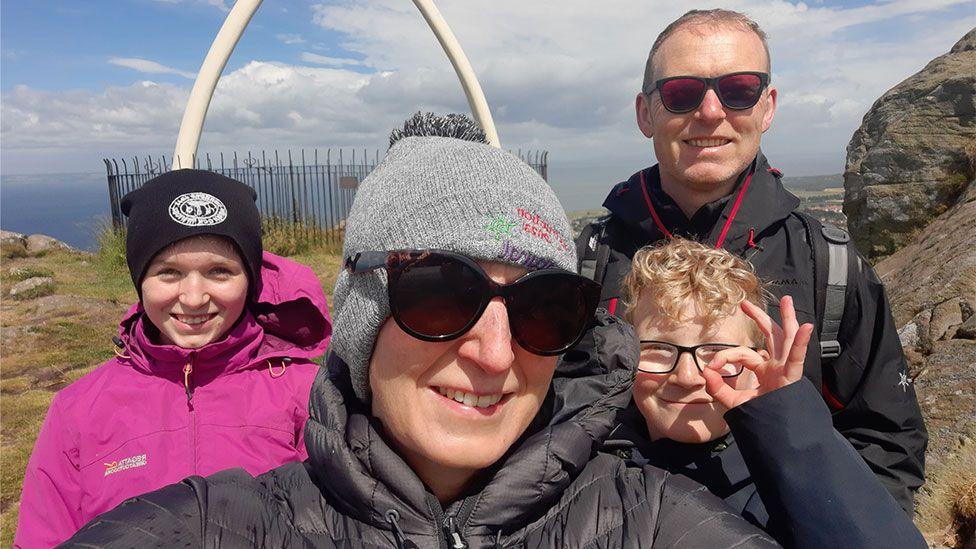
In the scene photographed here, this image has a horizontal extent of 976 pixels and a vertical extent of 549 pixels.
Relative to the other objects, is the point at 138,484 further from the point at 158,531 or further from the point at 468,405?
Answer: the point at 468,405

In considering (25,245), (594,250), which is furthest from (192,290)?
(25,245)

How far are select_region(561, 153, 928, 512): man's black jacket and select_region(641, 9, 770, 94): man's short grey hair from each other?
76 centimetres

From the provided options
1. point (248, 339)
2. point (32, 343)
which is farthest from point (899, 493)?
point (32, 343)

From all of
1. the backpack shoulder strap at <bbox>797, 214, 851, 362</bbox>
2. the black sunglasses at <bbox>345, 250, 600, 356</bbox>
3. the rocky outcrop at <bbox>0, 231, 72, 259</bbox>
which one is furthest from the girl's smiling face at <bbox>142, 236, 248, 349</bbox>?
the rocky outcrop at <bbox>0, 231, 72, 259</bbox>

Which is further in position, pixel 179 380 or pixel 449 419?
pixel 179 380

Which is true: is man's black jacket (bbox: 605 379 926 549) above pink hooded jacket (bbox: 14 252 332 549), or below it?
above

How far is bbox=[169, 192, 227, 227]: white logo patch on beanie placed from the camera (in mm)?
2416

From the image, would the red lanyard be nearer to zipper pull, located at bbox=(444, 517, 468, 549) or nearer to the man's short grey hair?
the man's short grey hair

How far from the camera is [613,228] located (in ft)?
10.4

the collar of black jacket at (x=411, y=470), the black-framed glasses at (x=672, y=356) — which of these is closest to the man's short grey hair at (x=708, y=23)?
the black-framed glasses at (x=672, y=356)

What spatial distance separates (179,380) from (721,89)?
2.73 meters

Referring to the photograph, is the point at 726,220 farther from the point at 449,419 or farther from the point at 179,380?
the point at 179,380

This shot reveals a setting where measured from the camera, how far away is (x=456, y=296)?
4.47 ft

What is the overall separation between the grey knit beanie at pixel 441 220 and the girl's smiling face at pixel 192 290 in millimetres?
1182
